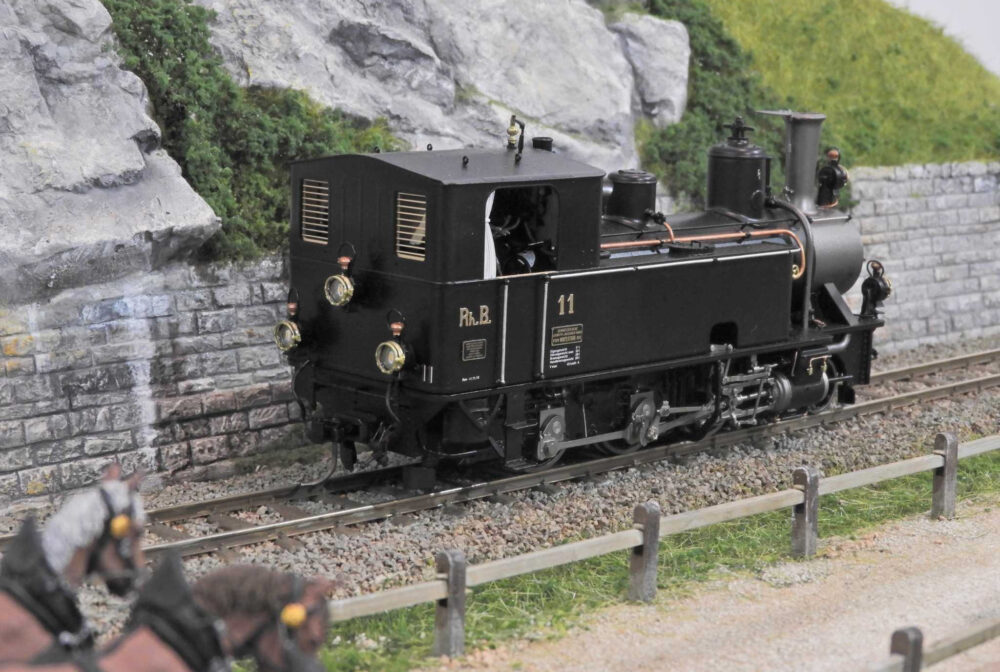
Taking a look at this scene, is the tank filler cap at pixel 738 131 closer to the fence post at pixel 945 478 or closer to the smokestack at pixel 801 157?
the smokestack at pixel 801 157

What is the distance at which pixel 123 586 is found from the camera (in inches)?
209

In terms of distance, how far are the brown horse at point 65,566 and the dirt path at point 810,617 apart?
2821 millimetres

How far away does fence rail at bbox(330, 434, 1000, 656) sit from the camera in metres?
7.41

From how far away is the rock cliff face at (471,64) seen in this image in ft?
46.2

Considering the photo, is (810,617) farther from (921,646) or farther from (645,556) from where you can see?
(921,646)

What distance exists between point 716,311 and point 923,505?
2567 millimetres

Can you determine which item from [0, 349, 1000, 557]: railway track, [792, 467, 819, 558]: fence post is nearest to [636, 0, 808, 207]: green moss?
[0, 349, 1000, 557]: railway track

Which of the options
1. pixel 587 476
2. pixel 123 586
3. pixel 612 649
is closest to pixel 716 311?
pixel 587 476

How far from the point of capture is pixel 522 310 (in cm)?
1037

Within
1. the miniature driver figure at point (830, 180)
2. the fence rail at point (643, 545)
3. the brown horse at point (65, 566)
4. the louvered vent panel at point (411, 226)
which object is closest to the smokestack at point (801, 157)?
the miniature driver figure at point (830, 180)

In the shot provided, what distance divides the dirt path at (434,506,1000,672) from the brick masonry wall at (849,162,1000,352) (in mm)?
9182

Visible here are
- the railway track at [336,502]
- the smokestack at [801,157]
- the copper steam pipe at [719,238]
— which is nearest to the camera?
the railway track at [336,502]

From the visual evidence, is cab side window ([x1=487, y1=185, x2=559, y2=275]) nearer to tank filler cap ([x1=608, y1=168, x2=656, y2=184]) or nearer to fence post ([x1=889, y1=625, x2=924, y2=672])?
tank filler cap ([x1=608, y1=168, x2=656, y2=184])

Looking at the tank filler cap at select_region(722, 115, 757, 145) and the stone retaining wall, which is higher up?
the tank filler cap at select_region(722, 115, 757, 145)
